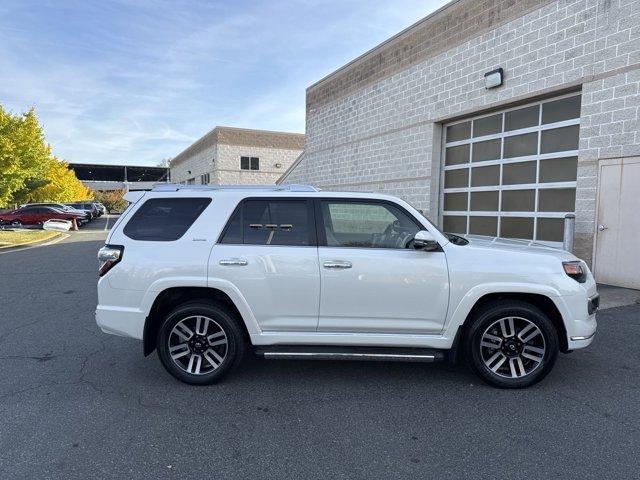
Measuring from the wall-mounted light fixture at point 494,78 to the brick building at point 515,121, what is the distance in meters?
0.11

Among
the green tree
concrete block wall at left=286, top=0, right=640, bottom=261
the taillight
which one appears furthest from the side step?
the green tree

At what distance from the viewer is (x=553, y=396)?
13.3ft

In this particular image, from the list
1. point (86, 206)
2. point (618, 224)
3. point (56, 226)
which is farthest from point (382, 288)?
point (86, 206)

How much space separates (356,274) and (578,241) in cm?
656

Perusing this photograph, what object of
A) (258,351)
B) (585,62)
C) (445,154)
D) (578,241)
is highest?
(585,62)

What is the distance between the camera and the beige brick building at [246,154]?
34375 mm

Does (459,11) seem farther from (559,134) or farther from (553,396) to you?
(553,396)

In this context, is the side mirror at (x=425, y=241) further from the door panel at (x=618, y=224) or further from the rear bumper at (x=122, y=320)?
the door panel at (x=618, y=224)

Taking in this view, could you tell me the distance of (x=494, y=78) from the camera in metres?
10.4

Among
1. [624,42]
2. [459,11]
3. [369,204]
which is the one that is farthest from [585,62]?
[369,204]

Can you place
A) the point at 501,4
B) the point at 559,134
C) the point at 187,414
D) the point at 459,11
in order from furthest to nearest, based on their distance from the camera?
the point at 459,11
the point at 501,4
the point at 559,134
the point at 187,414

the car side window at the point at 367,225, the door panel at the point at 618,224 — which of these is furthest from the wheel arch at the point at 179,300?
the door panel at the point at 618,224

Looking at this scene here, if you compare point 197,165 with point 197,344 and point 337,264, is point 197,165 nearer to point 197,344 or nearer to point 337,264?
point 197,344

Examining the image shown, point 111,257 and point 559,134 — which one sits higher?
point 559,134
